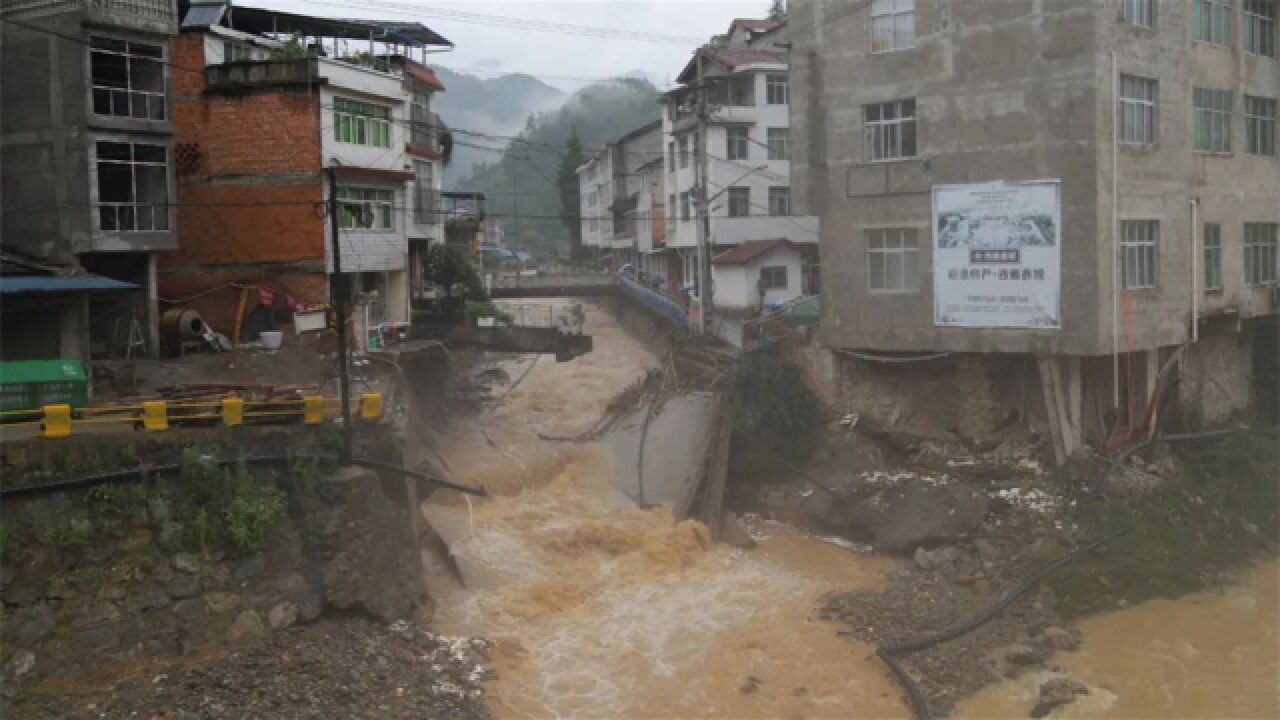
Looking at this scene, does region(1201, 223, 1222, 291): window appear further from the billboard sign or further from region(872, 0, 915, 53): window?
region(872, 0, 915, 53): window

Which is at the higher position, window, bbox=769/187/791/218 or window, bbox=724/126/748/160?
window, bbox=724/126/748/160

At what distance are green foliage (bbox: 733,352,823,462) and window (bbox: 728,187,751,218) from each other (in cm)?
1651

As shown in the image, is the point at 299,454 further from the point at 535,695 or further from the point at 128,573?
the point at 535,695

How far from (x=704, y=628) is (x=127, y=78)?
19.3m

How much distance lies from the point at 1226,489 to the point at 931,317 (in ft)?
25.6

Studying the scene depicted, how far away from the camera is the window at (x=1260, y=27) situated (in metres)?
27.9

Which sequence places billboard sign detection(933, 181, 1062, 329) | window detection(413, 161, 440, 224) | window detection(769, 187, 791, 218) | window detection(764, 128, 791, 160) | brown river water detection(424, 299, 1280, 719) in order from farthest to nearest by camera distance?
window detection(769, 187, 791, 218) < window detection(764, 128, 791, 160) < window detection(413, 161, 440, 224) < billboard sign detection(933, 181, 1062, 329) < brown river water detection(424, 299, 1280, 719)

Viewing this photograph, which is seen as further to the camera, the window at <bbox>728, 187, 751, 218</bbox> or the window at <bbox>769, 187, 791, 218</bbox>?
the window at <bbox>769, 187, 791, 218</bbox>

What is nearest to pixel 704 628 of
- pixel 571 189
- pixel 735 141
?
pixel 735 141

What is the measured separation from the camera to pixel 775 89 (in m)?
43.8

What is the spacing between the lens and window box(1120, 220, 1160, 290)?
2406 cm

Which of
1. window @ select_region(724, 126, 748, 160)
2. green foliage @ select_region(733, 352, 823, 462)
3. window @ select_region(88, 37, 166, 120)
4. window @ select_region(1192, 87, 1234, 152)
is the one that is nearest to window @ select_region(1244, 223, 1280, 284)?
window @ select_region(1192, 87, 1234, 152)

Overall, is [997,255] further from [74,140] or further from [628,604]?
[74,140]

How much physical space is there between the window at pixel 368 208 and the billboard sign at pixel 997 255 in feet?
50.4
